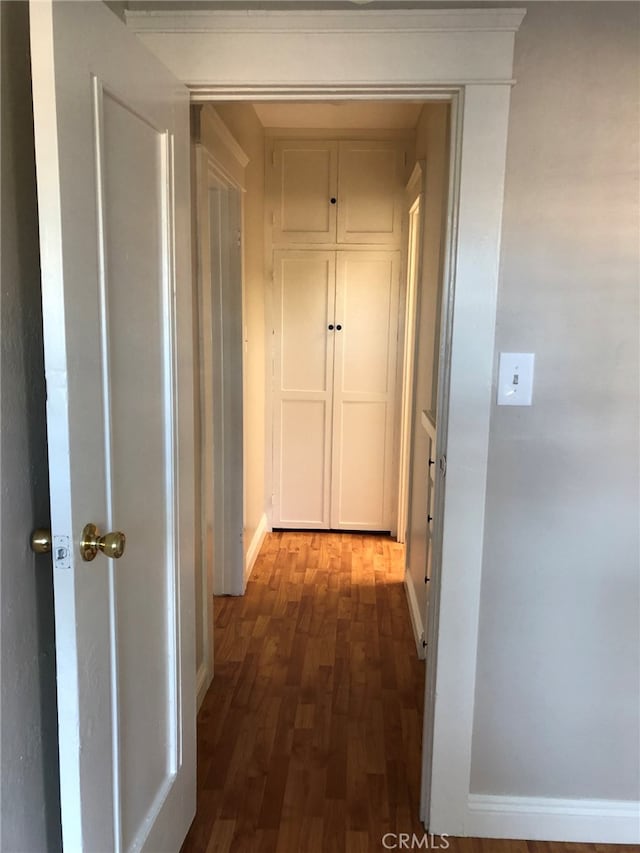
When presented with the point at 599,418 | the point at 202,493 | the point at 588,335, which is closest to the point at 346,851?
the point at 202,493

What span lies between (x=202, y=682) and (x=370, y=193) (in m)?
2.76

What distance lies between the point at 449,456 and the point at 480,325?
0.33m

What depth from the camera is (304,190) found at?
3.77 m

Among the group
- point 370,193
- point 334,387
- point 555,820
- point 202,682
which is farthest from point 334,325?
point 555,820

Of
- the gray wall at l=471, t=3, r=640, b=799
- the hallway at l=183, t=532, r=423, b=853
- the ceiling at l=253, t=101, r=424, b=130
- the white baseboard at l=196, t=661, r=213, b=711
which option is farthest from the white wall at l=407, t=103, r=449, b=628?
the white baseboard at l=196, t=661, r=213, b=711

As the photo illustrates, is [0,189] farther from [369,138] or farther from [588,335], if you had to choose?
[369,138]

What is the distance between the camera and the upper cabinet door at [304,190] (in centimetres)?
373

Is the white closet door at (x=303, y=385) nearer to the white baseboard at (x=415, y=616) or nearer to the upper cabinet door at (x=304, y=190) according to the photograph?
the upper cabinet door at (x=304, y=190)

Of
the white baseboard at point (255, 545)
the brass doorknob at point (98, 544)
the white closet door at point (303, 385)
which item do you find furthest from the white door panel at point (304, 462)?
the brass doorknob at point (98, 544)

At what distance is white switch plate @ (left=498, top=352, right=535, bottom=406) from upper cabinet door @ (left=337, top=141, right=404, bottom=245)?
2.37 meters

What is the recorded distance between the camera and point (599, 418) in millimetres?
1609

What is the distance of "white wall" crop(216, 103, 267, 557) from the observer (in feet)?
10.5

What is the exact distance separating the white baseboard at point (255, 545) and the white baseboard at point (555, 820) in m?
1.76

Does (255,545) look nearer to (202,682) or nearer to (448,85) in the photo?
(202,682)
